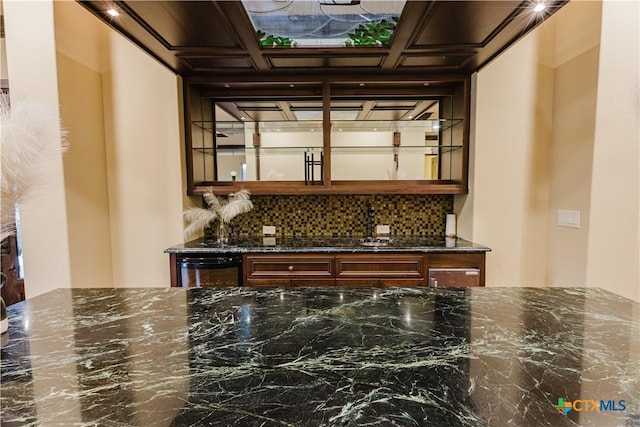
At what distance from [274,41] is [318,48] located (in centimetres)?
31

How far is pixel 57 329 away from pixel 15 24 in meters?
2.68

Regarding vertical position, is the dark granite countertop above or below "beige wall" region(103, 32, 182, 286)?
below

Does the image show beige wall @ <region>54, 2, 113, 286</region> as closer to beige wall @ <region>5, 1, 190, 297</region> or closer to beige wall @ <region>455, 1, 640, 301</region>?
beige wall @ <region>5, 1, 190, 297</region>

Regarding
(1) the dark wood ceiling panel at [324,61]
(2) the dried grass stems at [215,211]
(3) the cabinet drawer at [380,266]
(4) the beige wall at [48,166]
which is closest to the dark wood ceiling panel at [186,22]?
(1) the dark wood ceiling panel at [324,61]

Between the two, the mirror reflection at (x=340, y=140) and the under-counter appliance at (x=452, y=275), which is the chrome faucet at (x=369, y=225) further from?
the under-counter appliance at (x=452, y=275)

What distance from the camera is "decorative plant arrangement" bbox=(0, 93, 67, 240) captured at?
921mm

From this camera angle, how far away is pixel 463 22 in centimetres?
181

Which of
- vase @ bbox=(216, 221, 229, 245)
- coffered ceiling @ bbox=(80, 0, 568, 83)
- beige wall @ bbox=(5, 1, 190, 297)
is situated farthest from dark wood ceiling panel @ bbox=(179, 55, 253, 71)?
vase @ bbox=(216, 221, 229, 245)

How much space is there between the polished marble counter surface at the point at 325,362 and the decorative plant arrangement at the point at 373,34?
1.62 m

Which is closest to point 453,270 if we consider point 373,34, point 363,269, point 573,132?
point 363,269

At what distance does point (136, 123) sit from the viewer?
2932mm

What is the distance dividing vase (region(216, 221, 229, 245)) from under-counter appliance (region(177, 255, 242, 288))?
36 centimetres

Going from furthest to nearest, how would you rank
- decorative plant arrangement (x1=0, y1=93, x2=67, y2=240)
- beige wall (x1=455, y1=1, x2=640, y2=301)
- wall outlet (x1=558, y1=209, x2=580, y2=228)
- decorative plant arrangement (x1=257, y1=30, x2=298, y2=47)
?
1. wall outlet (x1=558, y1=209, x2=580, y2=228)
2. beige wall (x1=455, y1=1, x2=640, y2=301)
3. decorative plant arrangement (x1=257, y1=30, x2=298, y2=47)
4. decorative plant arrangement (x1=0, y1=93, x2=67, y2=240)

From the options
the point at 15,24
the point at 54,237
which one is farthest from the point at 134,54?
the point at 54,237
